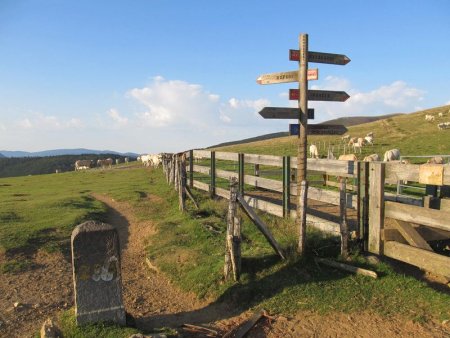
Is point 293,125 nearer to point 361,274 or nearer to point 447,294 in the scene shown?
point 361,274

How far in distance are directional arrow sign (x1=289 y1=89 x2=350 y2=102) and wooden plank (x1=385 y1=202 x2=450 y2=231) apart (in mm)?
2500

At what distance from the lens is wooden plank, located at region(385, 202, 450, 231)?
5617 mm

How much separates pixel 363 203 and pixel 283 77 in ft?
9.39

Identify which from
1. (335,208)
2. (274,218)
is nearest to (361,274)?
(274,218)

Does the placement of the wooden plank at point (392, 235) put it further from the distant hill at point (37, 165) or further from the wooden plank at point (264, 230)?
the distant hill at point (37, 165)

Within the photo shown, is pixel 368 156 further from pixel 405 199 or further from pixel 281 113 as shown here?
pixel 281 113

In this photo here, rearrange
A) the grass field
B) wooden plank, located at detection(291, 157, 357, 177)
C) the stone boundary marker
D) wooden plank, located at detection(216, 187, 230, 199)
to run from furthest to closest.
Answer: wooden plank, located at detection(216, 187, 230, 199) → wooden plank, located at detection(291, 157, 357, 177) → the grass field → the stone boundary marker

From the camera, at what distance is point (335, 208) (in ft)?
39.5

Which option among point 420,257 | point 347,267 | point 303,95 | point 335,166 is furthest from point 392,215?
point 303,95

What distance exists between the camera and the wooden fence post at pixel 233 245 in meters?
6.72

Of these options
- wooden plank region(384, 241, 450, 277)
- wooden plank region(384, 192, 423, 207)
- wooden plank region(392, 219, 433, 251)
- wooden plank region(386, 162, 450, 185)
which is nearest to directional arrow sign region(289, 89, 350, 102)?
wooden plank region(386, 162, 450, 185)

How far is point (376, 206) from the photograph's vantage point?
6707mm

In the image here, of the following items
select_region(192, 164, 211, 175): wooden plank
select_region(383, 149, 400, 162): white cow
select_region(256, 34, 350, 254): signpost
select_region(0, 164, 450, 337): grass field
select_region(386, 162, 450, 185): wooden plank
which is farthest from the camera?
select_region(383, 149, 400, 162): white cow

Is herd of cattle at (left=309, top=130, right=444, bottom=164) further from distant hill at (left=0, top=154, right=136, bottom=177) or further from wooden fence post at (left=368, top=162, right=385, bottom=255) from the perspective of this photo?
distant hill at (left=0, top=154, right=136, bottom=177)
